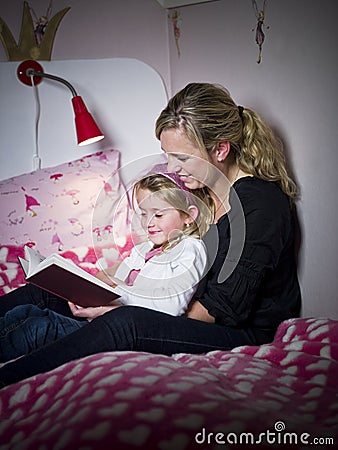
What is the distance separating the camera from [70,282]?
143 cm

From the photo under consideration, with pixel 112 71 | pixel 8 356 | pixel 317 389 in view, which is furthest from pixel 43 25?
pixel 317 389

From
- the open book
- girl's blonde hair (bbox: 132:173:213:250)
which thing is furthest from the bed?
girl's blonde hair (bbox: 132:173:213:250)

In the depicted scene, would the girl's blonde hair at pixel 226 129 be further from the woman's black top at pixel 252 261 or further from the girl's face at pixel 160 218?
the girl's face at pixel 160 218

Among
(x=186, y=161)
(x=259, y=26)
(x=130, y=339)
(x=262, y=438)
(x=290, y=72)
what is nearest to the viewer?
(x=262, y=438)

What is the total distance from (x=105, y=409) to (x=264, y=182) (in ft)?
2.90

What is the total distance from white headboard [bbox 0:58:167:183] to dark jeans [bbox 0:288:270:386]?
46.1 inches

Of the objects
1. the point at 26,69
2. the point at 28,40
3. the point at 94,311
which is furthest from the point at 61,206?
the point at 94,311

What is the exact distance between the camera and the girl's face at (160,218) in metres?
1.64

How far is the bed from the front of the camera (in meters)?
0.88

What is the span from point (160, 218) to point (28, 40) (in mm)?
1199

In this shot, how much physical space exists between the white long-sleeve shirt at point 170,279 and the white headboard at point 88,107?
3.16 ft

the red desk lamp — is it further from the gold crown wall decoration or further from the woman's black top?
the woman's black top

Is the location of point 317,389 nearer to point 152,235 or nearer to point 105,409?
point 105,409

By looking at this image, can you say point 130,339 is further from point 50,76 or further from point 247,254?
point 50,76
